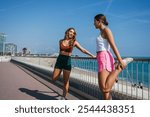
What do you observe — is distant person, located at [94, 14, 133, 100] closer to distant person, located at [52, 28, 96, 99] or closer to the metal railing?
the metal railing

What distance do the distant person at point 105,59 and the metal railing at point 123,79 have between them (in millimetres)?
1639

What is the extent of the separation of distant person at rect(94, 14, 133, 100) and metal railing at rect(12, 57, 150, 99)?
1639mm

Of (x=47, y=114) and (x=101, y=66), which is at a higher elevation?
(x=101, y=66)

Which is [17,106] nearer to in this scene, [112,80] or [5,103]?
[5,103]

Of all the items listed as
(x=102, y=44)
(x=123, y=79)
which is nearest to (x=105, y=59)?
(x=102, y=44)

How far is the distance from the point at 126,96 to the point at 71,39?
6.54 ft

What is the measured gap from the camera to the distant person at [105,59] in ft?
17.0

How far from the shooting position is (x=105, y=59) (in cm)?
540

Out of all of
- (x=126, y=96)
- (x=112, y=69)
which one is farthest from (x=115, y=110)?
(x=126, y=96)

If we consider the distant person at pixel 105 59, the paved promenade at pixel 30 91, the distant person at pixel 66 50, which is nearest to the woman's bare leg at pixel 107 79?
the distant person at pixel 105 59

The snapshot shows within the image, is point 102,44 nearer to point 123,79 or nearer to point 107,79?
point 107,79

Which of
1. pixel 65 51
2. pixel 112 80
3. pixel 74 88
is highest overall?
pixel 65 51

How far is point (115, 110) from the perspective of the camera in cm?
598

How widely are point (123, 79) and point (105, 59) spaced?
329cm
